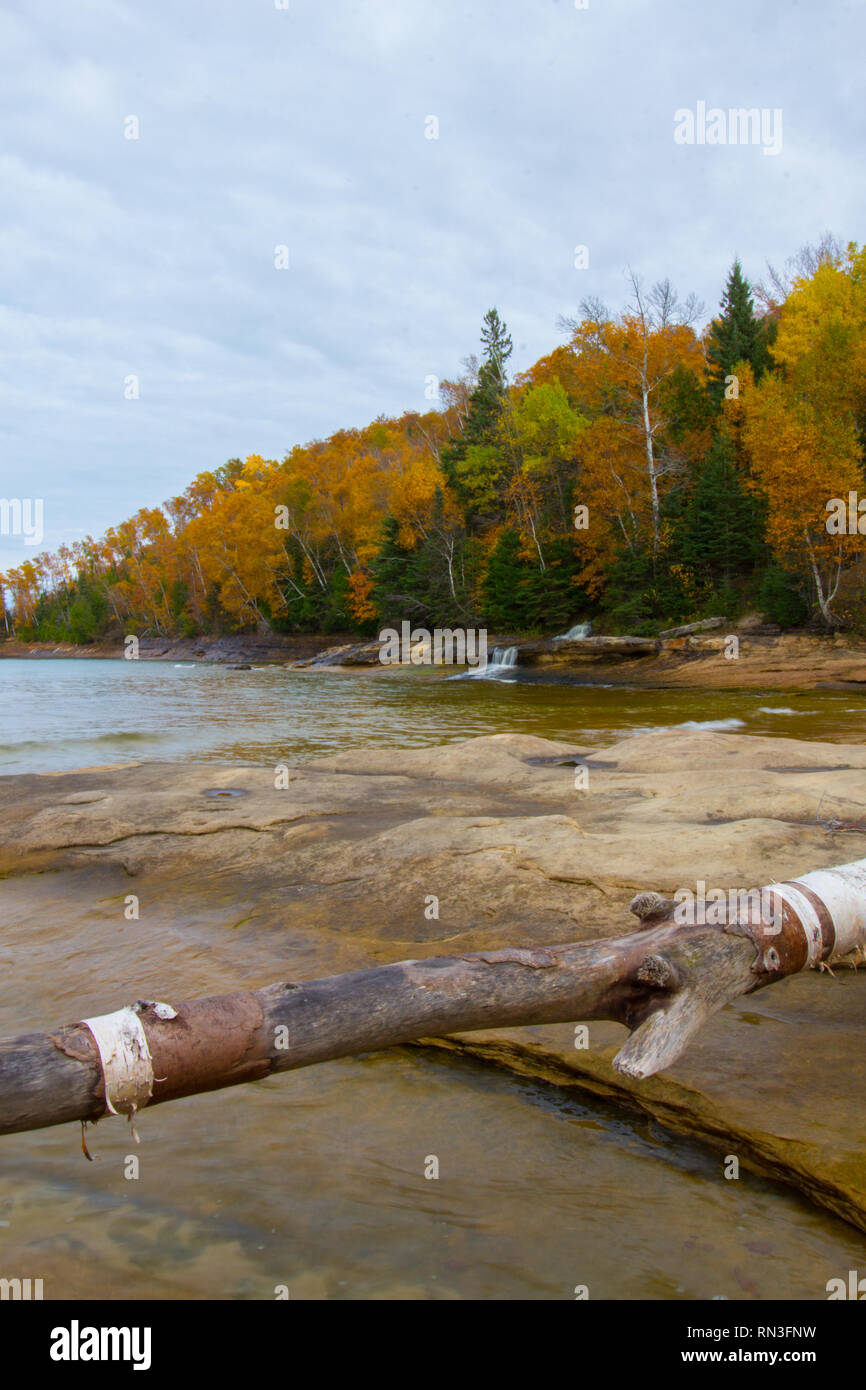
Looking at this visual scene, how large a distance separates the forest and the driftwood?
2799 cm

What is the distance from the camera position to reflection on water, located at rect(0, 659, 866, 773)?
51.0 ft

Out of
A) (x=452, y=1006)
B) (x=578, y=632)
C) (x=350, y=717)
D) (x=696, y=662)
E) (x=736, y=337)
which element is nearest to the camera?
(x=452, y=1006)

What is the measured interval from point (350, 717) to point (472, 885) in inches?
610

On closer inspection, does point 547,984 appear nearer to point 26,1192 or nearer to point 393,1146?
point 393,1146

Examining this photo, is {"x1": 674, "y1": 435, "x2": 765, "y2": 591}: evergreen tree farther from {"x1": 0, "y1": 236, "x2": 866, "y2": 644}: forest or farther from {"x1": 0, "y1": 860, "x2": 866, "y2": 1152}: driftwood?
{"x1": 0, "y1": 860, "x2": 866, "y2": 1152}: driftwood

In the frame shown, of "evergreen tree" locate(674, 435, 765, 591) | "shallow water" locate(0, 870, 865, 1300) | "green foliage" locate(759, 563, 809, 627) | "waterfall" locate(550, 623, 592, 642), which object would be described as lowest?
"shallow water" locate(0, 870, 865, 1300)

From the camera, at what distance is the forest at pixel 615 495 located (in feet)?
96.2

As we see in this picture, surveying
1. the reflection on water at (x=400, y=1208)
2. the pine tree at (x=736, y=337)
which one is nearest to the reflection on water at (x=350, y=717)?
the reflection on water at (x=400, y=1208)

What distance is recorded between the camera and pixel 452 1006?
2314 mm

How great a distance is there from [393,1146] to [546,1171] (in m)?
0.59

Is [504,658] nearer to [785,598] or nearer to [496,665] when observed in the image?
[496,665]

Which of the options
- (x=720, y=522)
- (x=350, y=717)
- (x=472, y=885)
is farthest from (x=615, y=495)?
(x=472, y=885)

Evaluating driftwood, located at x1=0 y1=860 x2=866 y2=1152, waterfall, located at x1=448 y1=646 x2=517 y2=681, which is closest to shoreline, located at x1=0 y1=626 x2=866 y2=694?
waterfall, located at x1=448 y1=646 x2=517 y2=681

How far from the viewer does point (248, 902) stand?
5859mm
